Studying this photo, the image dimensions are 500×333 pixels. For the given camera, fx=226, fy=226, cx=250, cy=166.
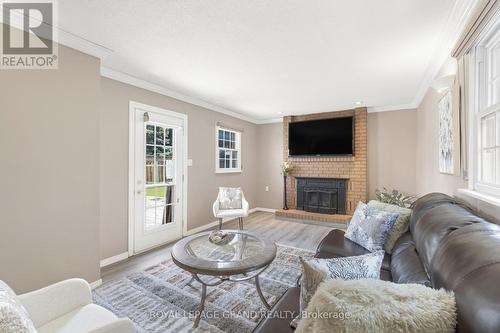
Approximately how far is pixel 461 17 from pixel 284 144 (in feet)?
13.2

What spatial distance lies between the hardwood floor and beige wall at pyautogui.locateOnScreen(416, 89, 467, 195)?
1760 mm

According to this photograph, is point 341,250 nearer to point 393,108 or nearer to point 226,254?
point 226,254

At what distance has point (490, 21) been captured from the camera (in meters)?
1.36

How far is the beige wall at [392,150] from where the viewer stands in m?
4.46

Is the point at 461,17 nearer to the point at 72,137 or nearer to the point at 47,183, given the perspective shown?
the point at 72,137

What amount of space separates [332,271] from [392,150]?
453 centimetres

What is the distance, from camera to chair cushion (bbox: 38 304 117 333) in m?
1.12

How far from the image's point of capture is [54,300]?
1.23 m

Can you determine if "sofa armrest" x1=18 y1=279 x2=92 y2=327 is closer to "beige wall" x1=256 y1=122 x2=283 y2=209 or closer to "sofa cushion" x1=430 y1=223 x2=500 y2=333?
"sofa cushion" x1=430 y1=223 x2=500 y2=333

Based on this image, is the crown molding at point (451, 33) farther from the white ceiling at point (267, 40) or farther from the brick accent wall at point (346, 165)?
the brick accent wall at point (346, 165)

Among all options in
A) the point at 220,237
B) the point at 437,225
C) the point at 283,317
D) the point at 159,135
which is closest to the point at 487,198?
the point at 437,225

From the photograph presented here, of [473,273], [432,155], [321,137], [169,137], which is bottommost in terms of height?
[473,273]

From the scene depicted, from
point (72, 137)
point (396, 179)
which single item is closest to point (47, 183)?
point (72, 137)

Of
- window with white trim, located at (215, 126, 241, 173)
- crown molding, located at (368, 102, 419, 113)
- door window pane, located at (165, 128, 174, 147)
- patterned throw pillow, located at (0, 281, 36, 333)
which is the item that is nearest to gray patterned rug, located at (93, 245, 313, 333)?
patterned throw pillow, located at (0, 281, 36, 333)
